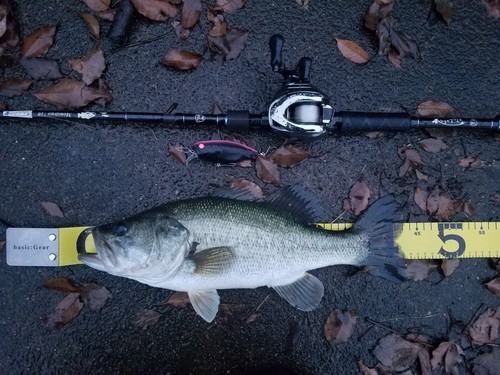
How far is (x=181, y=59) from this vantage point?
9.74 ft

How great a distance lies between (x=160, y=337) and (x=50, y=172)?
4.55 ft

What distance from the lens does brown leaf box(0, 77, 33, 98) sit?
292 centimetres

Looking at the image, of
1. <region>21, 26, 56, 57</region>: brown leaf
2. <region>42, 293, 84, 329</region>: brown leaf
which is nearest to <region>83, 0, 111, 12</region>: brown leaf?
<region>21, 26, 56, 57</region>: brown leaf

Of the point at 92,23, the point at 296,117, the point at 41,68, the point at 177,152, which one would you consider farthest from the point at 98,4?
the point at 296,117

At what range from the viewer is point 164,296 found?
296 centimetres

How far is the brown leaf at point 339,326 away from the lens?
298 cm

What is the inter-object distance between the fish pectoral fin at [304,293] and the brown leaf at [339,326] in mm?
316

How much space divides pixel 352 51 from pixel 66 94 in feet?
6.64

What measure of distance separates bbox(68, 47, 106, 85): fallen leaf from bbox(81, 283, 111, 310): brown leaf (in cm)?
141

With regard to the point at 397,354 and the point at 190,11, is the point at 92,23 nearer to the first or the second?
the point at 190,11

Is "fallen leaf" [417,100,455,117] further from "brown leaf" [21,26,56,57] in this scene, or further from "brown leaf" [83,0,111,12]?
"brown leaf" [21,26,56,57]

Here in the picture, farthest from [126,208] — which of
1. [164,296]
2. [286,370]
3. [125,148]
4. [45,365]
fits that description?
[286,370]

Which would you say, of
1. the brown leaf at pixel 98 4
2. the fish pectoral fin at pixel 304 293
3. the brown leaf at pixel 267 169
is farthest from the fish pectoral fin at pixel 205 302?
the brown leaf at pixel 98 4

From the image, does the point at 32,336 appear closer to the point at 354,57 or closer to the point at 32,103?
the point at 32,103
